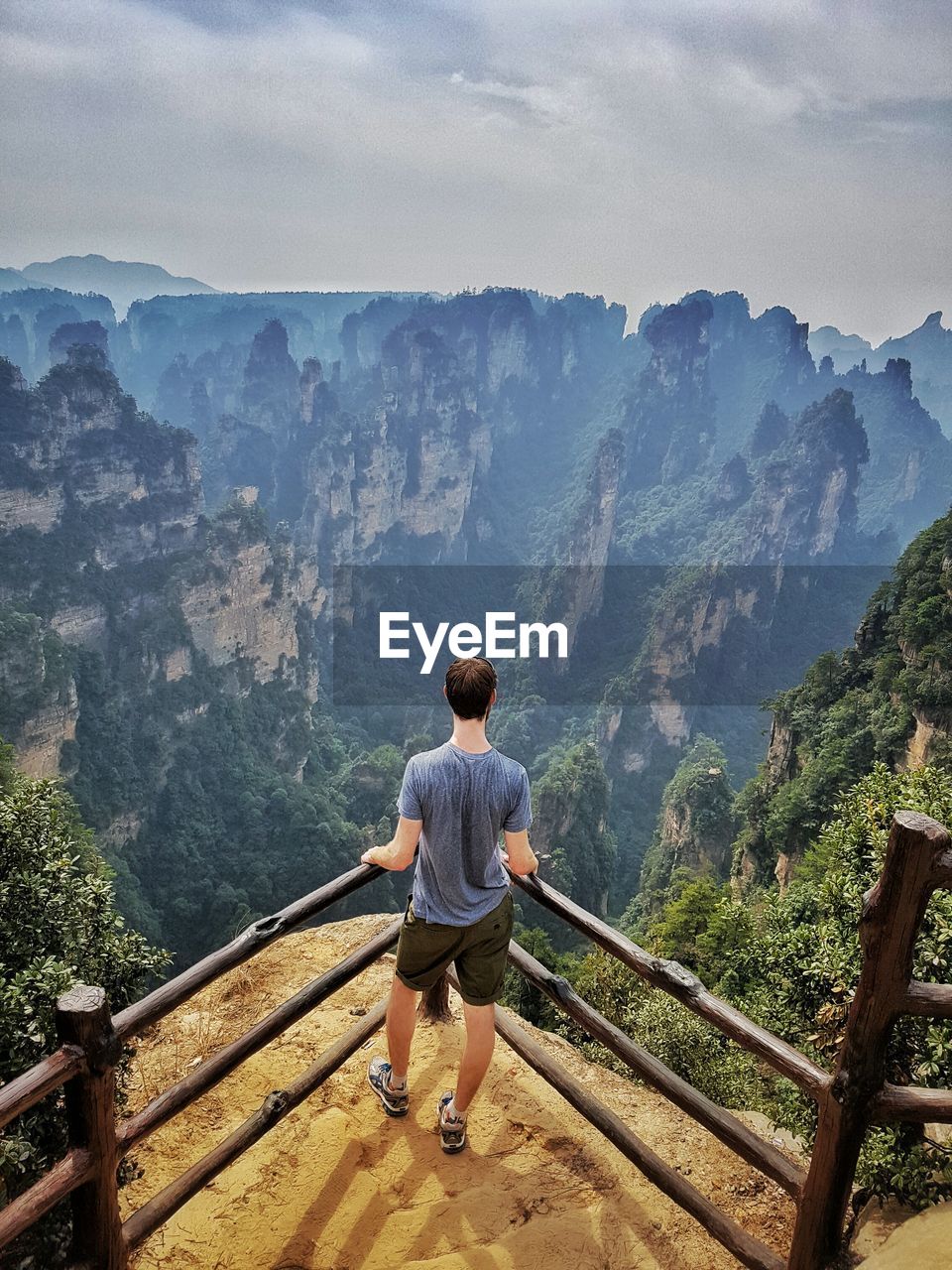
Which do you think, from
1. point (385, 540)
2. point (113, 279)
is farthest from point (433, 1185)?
point (113, 279)

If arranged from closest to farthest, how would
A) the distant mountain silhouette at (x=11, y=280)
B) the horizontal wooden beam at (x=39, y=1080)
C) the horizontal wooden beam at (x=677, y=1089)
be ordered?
the horizontal wooden beam at (x=39, y=1080) < the horizontal wooden beam at (x=677, y=1089) < the distant mountain silhouette at (x=11, y=280)

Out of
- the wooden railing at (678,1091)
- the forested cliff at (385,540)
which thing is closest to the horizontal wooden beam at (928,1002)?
the wooden railing at (678,1091)

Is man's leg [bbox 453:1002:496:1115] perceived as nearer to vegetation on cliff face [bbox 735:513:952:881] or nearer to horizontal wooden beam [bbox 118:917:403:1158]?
horizontal wooden beam [bbox 118:917:403:1158]

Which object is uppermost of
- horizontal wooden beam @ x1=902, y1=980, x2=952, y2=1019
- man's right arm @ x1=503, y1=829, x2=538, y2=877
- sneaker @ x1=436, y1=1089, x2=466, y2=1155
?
horizontal wooden beam @ x1=902, y1=980, x2=952, y2=1019

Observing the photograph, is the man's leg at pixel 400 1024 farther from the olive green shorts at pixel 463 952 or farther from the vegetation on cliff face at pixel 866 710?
the vegetation on cliff face at pixel 866 710

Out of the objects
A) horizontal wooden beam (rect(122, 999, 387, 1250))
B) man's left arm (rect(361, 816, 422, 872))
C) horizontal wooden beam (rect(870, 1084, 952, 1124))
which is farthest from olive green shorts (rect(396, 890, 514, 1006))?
horizontal wooden beam (rect(870, 1084, 952, 1124))

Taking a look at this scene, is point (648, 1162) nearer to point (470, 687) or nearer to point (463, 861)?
point (463, 861)
